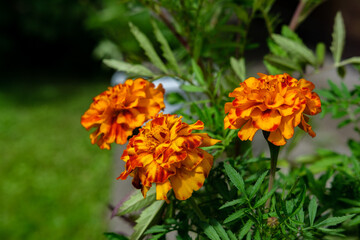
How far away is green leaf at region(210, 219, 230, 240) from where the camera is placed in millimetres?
549

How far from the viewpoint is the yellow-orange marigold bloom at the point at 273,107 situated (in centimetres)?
49

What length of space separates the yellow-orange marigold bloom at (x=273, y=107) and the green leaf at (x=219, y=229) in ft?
0.48

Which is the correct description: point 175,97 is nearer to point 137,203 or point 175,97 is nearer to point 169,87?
point 137,203

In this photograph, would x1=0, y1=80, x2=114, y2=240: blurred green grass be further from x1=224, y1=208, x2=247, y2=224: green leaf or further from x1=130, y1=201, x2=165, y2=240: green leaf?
x1=224, y1=208, x2=247, y2=224: green leaf

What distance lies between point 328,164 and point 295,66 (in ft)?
0.86

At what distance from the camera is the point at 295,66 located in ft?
2.78

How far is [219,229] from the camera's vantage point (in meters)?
0.56

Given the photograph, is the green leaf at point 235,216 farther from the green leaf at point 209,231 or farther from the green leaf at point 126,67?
the green leaf at point 126,67

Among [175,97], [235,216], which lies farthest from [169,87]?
[235,216]

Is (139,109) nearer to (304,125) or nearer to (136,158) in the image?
(136,158)

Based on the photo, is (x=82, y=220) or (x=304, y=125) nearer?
(x=304, y=125)

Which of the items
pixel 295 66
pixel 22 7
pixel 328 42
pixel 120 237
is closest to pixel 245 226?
pixel 120 237

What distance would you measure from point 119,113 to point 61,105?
12.7 feet

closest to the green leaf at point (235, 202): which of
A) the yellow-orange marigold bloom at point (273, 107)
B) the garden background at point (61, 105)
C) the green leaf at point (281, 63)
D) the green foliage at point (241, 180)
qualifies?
the green foliage at point (241, 180)
